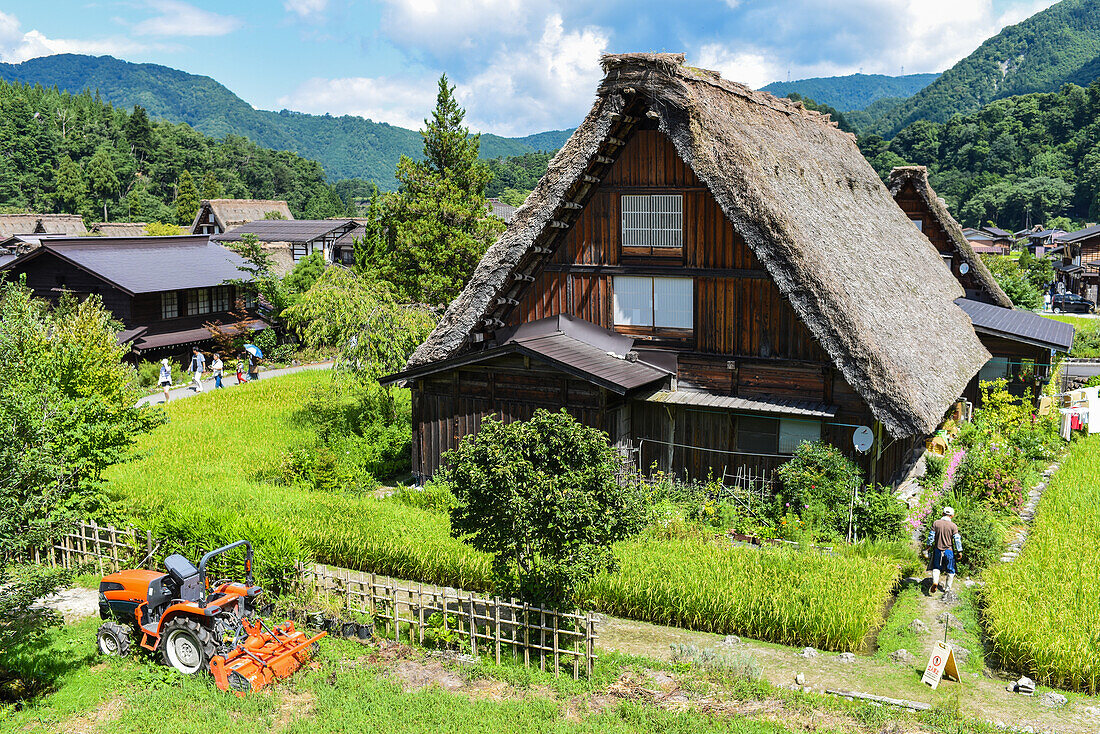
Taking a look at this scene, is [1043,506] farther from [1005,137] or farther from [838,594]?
[1005,137]

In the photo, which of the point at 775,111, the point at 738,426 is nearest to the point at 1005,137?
the point at 775,111

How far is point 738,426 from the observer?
15.7 metres

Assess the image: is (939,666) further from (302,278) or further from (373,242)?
(302,278)

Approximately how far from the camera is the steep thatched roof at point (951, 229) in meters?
25.6

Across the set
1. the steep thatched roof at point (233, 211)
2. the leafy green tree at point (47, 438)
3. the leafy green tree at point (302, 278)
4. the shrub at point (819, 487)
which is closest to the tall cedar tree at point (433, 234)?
the leafy green tree at point (302, 278)

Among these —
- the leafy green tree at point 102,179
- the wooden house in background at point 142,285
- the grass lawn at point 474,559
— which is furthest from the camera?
the leafy green tree at point 102,179

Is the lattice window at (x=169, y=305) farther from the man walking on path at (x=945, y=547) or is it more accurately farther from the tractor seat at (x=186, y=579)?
the man walking on path at (x=945, y=547)

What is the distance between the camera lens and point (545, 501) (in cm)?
911

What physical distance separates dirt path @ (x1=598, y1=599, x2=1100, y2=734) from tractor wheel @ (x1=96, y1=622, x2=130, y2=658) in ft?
19.3

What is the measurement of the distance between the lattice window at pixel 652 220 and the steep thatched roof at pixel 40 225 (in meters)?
57.5

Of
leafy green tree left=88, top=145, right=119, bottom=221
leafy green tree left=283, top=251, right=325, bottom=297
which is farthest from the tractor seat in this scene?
leafy green tree left=88, top=145, right=119, bottom=221

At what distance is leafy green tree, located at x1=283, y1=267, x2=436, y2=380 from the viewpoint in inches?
836

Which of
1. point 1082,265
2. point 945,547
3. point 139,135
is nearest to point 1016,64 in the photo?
point 1082,265

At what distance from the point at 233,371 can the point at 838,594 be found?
94.5ft
